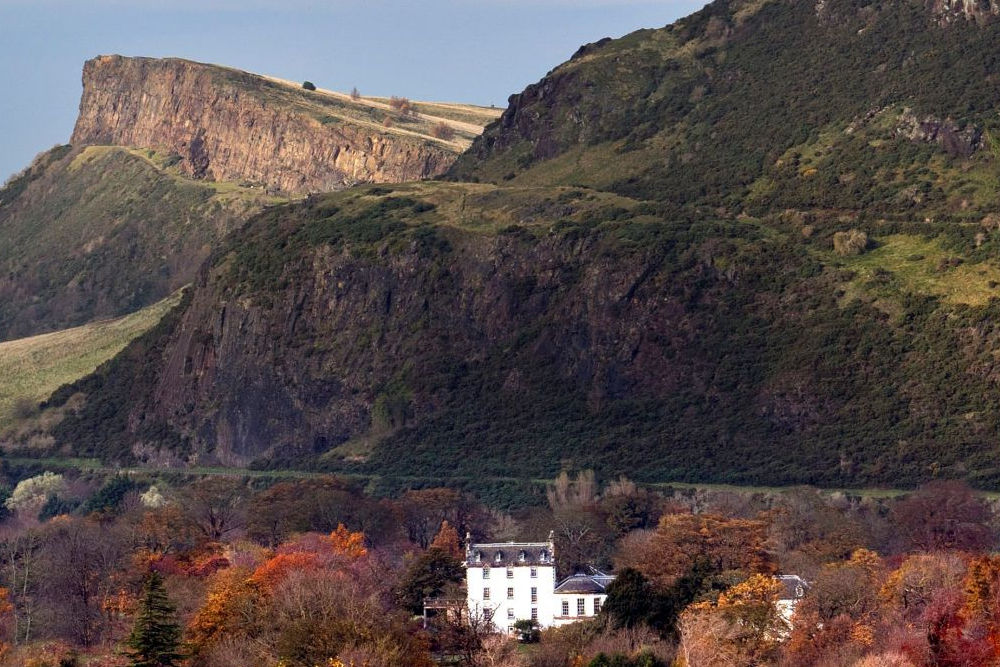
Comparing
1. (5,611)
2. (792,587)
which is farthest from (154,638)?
(792,587)

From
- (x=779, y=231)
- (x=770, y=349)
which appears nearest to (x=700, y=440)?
(x=770, y=349)

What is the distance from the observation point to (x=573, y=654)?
110500 millimetres

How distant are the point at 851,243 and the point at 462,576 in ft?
229

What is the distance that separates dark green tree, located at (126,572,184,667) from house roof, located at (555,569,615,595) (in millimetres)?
25962

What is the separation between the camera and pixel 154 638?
10531cm

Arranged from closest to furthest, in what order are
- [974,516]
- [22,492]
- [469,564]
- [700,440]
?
[469,564] → [974,516] → [700,440] → [22,492]

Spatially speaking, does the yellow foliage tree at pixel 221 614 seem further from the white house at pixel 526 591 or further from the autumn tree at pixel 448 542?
the autumn tree at pixel 448 542

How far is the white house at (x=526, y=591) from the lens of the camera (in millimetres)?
126812

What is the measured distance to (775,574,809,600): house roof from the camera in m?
118

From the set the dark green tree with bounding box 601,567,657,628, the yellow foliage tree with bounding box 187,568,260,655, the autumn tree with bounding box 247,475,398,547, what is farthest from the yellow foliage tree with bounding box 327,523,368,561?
the dark green tree with bounding box 601,567,657,628

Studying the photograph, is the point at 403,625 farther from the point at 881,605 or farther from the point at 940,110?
the point at 940,110

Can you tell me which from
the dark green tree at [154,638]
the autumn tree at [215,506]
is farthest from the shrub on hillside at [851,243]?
Result: the dark green tree at [154,638]

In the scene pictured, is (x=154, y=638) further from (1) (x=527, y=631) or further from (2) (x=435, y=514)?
(2) (x=435, y=514)

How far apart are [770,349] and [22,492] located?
56949 millimetres
